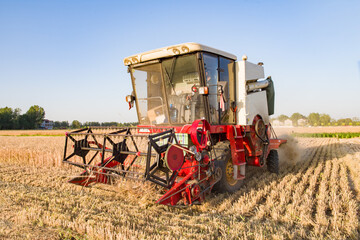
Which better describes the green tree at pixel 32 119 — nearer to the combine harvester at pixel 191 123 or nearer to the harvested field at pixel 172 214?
the harvested field at pixel 172 214

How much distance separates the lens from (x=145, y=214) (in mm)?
2895

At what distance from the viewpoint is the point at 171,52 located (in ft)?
13.5

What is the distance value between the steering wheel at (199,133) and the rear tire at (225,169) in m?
0.42

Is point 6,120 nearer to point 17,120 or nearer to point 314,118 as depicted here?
point 17,120

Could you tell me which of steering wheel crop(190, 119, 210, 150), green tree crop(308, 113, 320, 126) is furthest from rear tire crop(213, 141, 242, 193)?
green tree crop(308, 113, 320, 126)

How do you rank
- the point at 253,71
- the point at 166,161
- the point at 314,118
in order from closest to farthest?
the point at 166,161, the point at 253,71, the point at 314,118

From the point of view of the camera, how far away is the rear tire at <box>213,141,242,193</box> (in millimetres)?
3844

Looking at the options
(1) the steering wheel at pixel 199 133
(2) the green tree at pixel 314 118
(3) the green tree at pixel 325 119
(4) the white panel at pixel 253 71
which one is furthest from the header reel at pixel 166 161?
(2) the green tree at pixel 314 118

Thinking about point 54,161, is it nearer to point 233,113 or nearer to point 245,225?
point 233,113

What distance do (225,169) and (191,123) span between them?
96cm

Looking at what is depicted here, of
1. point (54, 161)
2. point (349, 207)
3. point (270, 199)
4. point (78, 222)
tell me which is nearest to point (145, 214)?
point (78, 222)

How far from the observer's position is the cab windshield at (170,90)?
420cm

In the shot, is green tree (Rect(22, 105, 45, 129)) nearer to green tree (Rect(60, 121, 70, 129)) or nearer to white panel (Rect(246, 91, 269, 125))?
green tree (Rect(60, 121, 70, 129))

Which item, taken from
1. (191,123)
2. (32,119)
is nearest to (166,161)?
(191,123)
